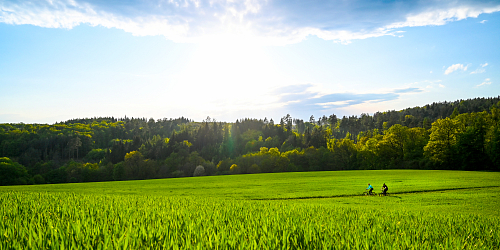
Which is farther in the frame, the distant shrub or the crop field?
the distant shrub

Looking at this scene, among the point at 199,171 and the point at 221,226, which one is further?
the point at 199,171

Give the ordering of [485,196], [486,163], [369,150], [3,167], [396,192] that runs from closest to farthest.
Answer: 1. [485,196]
2. [396,192]
3. [486,163]
4. [3,167]
5. [369,150]

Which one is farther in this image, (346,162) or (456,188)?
(346,162)

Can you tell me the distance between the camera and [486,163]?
3226 inches

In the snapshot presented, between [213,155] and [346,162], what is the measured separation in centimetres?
8238

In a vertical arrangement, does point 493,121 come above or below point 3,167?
above

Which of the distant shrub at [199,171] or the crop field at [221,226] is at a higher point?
the crop field at [221,226]

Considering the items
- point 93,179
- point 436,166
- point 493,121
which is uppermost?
point 493,121

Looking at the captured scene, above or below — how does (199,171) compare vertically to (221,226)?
below

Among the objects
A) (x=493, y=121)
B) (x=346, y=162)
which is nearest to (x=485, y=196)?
(x=493, y=121)

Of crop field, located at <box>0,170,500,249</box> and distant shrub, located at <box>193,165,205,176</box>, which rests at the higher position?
crop field, located at <box>0,170,500,249</box>

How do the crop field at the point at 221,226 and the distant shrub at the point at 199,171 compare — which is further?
the distant shrub at the point at 199,171

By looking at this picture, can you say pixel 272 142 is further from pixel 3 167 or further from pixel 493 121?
pixel 3 167

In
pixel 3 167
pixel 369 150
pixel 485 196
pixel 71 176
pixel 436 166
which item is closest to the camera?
pixel 485 196
